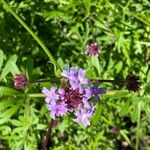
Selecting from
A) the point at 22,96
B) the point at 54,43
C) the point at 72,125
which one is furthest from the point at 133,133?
the point at 22,96

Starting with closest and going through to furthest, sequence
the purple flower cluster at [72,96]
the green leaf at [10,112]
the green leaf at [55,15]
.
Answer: the purple flower cluster at [72,96] → the green leaf at [10,112] → the green leaf at [55,15]

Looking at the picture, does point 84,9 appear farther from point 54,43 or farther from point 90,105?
point 90,105

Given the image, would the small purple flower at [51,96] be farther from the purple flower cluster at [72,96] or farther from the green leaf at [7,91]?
the green leaf at [7,91]

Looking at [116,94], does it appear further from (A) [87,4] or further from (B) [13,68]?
(A) [87,4]

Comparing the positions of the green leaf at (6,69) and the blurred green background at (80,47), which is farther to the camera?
the blurred green background at (80,47)

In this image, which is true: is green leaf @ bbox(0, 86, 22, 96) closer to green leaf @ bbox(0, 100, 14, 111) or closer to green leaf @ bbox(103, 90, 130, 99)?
green leaf @ bbox(0, 100, 14, 111)

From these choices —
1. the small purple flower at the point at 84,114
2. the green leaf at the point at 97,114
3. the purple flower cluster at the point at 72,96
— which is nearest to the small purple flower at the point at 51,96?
the purple flower cluster at the point at 72,96

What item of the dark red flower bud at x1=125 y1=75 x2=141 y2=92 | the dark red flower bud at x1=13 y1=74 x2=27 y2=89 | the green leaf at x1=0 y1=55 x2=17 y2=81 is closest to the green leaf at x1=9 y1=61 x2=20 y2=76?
the green leaf at x1=0 y1=55 x2=17 y2=81
